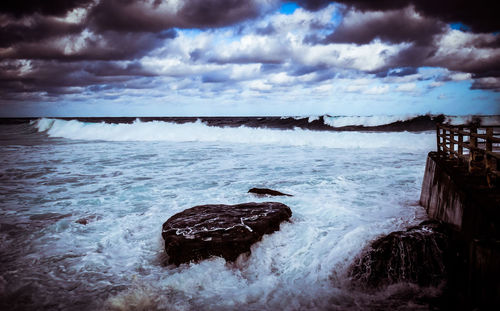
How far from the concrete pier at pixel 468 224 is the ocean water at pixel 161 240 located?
57 centimetres

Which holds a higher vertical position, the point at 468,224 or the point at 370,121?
the point at 370,121

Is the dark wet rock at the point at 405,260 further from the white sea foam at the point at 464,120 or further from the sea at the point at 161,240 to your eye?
the white sea foam at the point at 464,120

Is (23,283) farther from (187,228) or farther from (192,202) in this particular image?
(192,202)

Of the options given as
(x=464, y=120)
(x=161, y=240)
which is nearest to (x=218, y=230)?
(x=161, y=240)

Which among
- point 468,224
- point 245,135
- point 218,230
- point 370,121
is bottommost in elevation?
point 218,230

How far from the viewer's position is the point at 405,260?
4.33m

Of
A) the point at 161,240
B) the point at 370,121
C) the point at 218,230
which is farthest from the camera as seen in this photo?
the point at 370,121

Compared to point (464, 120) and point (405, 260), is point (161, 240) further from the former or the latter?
Answer: point (464, 120)

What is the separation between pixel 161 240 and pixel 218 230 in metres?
1.28

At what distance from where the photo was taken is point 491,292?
109 inches

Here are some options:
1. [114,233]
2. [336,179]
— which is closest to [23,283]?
[114,233]

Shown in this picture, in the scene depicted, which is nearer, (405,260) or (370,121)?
(405,260)

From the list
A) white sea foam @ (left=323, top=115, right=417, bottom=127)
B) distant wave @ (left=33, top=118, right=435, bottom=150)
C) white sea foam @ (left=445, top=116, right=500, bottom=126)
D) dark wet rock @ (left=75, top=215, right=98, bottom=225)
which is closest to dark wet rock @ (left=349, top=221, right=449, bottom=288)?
dark wet rock @ (left=75, top=215, right=98, bottom=225)

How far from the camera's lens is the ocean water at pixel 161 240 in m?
4.02
